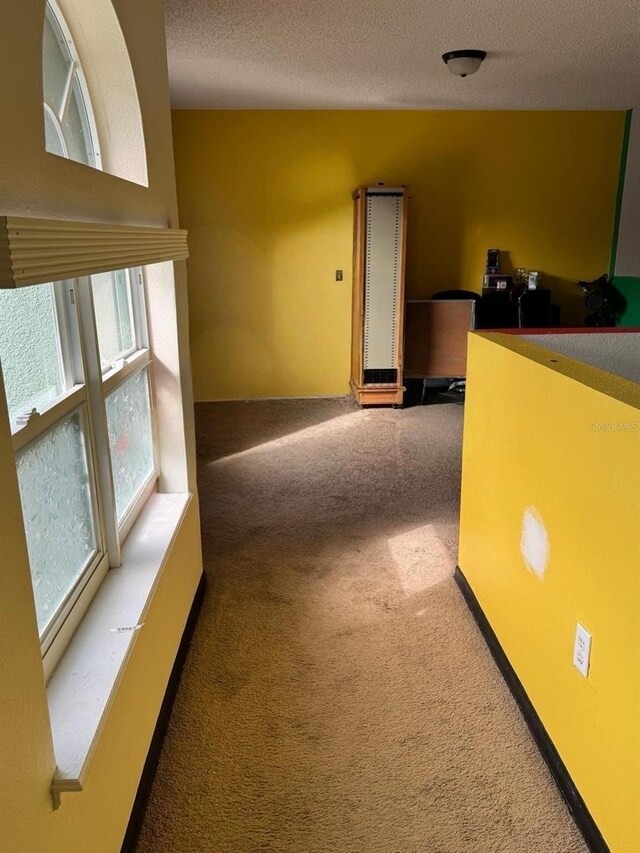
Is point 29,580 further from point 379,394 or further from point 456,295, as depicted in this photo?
point 456,295

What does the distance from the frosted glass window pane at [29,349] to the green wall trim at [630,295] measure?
524cm

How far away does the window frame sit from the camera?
1378mm

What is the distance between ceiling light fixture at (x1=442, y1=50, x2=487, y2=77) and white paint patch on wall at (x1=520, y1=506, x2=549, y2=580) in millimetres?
2869

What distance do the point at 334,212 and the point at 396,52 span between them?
1844 millimetres

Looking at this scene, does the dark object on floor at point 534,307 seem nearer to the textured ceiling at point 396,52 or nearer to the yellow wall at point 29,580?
the textured ceiling at point 396,52

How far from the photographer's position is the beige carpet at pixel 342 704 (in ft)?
5.33

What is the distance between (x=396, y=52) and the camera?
3.67 meters

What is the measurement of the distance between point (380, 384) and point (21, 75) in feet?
14.6

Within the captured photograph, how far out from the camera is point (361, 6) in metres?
2.97

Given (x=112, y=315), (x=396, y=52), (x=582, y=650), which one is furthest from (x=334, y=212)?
(x=582, y=650)

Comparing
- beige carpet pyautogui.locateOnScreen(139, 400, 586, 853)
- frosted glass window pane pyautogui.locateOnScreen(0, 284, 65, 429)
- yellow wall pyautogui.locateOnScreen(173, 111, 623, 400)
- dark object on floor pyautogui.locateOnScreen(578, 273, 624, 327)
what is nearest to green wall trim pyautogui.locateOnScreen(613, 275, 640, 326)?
dark object on floor pyautogui.locateOnScreen(578, 273, 624, 327)

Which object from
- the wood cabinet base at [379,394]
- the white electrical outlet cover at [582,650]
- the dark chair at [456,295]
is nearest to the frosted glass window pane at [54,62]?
the white electrical outlet cover at [582,650]

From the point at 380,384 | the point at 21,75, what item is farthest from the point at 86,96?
the point at 380,384

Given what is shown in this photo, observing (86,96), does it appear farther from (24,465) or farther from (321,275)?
(321,275)
